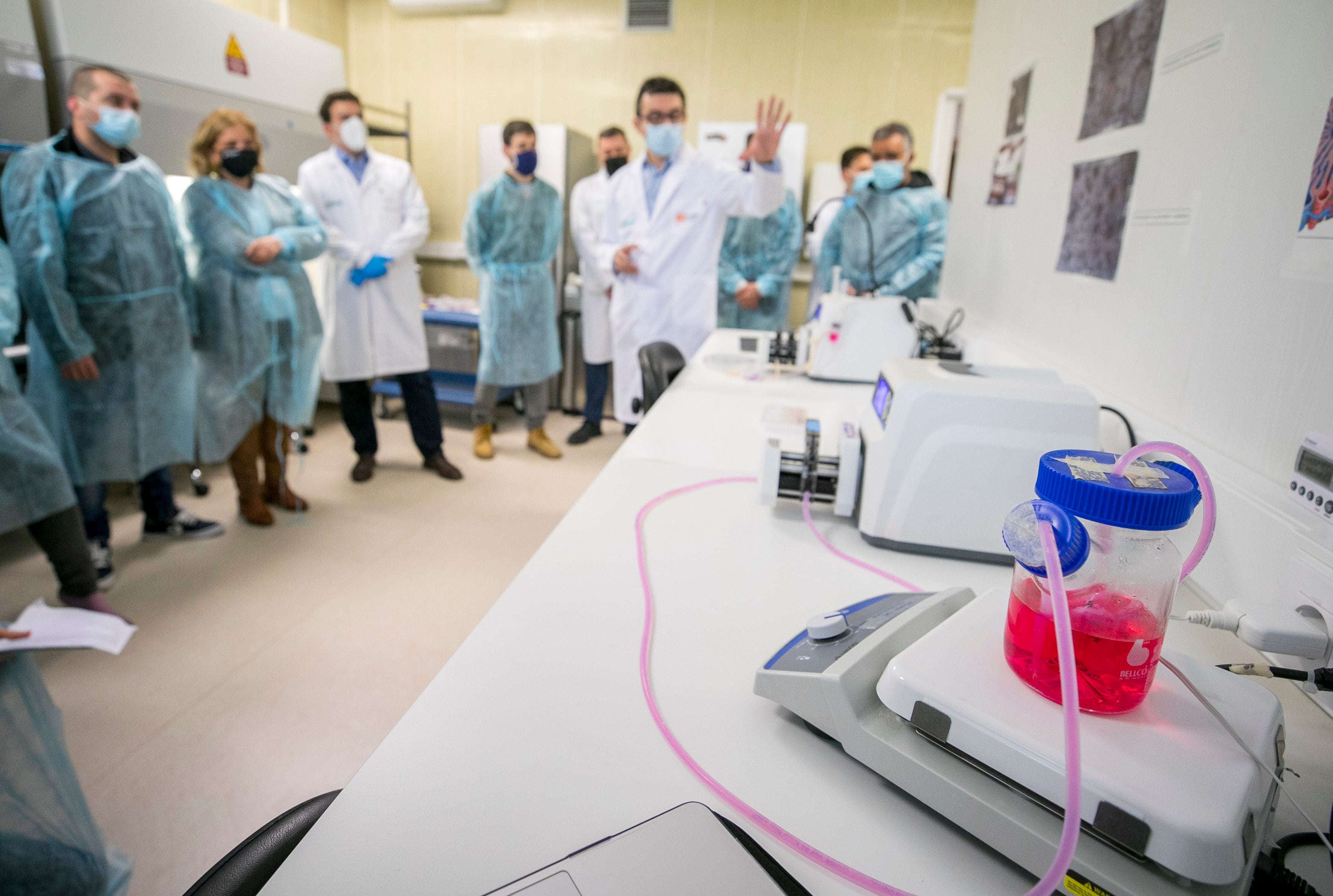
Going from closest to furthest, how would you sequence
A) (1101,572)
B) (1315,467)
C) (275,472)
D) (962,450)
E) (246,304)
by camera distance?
(1101,572), (1315,467), (962,450), (246,304), (275,472)

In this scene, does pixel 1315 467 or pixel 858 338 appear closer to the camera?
pixel 1315 467

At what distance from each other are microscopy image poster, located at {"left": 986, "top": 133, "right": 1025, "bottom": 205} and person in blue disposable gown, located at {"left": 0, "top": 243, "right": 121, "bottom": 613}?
2562 millimetres

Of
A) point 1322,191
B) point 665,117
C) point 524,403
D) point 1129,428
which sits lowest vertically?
point 524,403

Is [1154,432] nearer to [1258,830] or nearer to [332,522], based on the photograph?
[1258,830]

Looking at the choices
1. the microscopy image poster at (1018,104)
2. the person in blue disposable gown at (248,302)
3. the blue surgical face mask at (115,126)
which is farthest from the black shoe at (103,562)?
the microscopy image poster at (1018,104)

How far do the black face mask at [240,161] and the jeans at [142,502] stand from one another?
1.05 m

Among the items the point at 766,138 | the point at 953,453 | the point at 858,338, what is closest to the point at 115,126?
the point at 766,138

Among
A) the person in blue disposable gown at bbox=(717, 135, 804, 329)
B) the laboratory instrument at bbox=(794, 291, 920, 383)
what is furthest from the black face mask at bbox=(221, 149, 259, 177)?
the person in blue disposable gown at bbox=(717, 135, 804, 329)

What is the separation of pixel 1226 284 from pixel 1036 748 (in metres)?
0.80

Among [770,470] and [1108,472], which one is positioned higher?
[1108,472]

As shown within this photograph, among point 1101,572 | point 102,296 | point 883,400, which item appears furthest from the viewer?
point 102,296

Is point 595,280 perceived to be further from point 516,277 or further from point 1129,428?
point 1129,428

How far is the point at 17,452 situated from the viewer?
172 centimetres

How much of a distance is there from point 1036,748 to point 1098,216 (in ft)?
3.97
